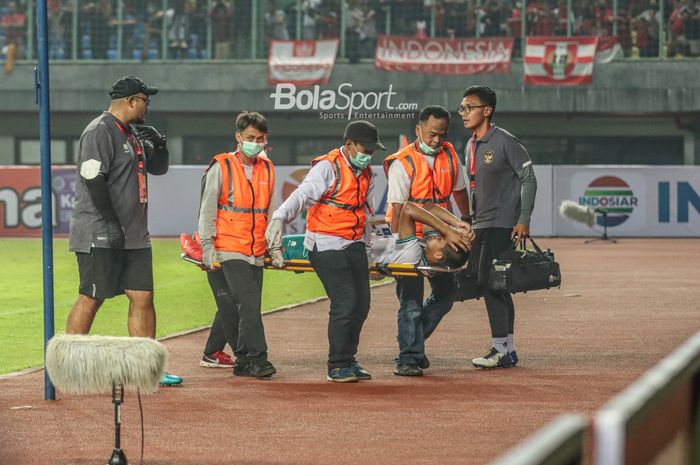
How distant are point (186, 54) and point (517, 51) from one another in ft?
31.5

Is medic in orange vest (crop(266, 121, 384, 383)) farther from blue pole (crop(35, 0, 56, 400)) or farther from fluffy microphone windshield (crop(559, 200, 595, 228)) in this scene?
fluffy microphone windshield (crop(559, 200, 595, 228))

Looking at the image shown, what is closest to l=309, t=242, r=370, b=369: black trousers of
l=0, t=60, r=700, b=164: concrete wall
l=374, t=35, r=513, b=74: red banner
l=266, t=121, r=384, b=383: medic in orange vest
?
l=266, t=121, r=384, b=383: medic in orange vest

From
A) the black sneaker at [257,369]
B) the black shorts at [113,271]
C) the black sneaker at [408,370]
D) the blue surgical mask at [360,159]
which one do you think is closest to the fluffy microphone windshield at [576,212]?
the black sneaker at [408,370]

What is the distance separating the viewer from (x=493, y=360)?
34.8 feet

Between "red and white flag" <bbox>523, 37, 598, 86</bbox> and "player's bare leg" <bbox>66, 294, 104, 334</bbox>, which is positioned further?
"red and white flag" <bbox>523, 37, 598, 86</bbox>

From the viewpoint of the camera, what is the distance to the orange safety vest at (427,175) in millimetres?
10227

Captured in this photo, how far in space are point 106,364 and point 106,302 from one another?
10.7m

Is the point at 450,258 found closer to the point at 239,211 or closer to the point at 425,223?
the point at 425,223

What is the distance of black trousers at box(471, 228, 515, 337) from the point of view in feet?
35.0

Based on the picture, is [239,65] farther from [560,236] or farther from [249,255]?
[249,255]

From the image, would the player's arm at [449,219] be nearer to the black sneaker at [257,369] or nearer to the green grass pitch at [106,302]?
the black sneaker at [257,369]

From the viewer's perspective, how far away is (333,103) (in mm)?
40531

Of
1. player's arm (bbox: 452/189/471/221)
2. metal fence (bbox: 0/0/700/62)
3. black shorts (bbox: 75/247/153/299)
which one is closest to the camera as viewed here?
black shorts (bbox: 75/247/153/299)

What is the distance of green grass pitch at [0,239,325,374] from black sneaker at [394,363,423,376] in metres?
2.91
